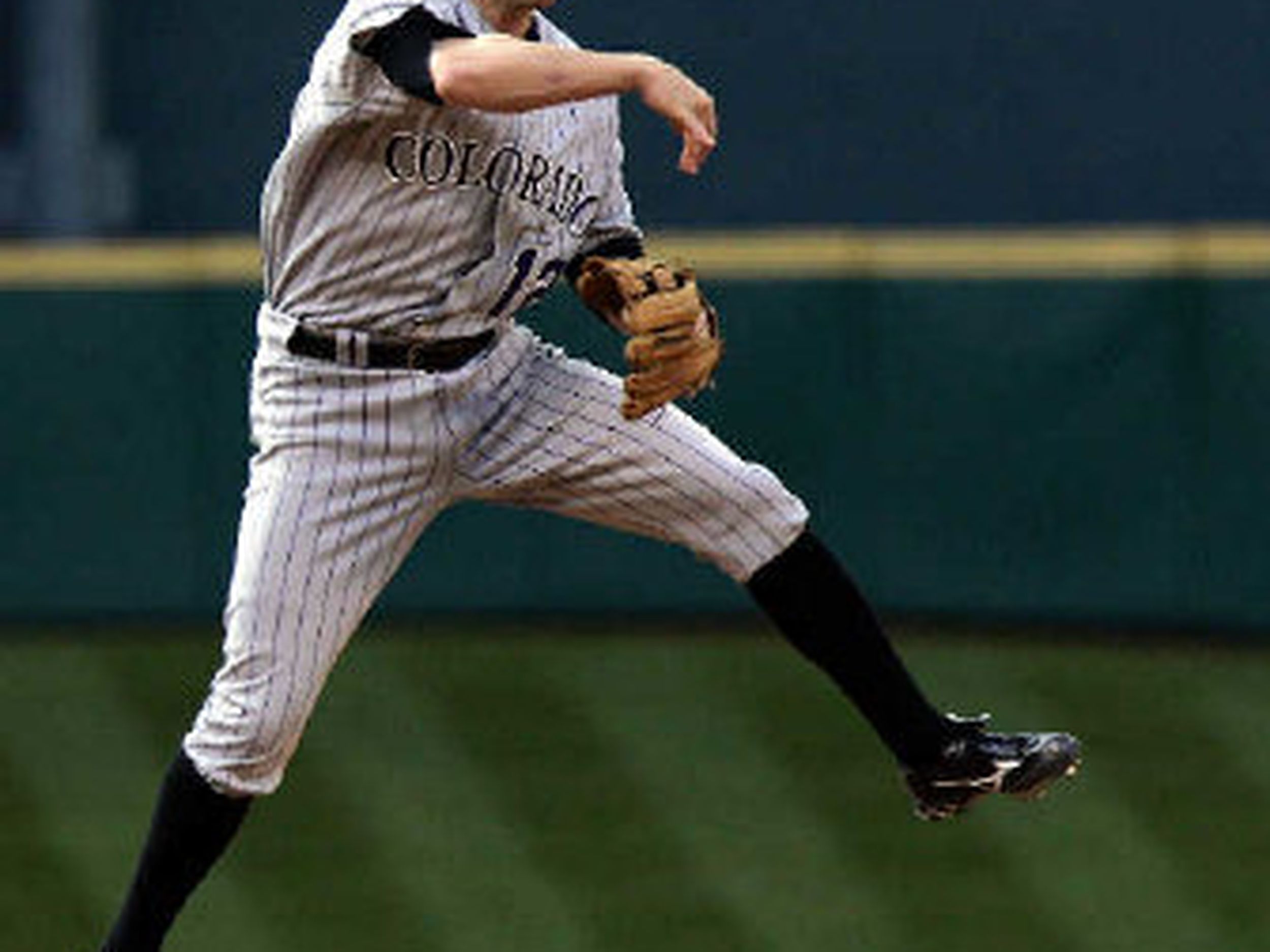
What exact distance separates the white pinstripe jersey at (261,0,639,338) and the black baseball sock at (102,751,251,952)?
653mm

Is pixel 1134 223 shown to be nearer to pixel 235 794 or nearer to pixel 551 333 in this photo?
pixel 551 333

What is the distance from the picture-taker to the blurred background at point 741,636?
5.56 m

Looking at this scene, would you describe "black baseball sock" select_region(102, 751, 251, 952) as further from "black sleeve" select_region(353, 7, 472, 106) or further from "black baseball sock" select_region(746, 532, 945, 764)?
"black sleeve" select_region(353, 7, 472, 106)

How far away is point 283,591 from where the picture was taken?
4602 mm

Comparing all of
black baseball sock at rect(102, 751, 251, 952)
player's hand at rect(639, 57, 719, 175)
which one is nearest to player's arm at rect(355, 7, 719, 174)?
player's hand at rect(639, 57, 719, 175)

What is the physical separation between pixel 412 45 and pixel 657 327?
2.12ft

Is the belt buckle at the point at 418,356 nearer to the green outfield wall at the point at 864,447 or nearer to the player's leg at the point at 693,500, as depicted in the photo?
the player's leg at the point at 693,500

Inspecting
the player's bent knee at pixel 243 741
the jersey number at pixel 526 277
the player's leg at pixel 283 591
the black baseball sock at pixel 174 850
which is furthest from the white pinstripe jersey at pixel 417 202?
the black baseball sock at pixel 174 850

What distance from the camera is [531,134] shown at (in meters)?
4.64

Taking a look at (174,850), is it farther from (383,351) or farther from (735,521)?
(735,521)

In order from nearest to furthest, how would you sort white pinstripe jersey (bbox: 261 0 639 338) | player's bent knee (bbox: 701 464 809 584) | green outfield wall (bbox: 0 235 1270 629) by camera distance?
white pinstripe jersey (bbox: 261 0 639 338) < player's bent knee (bbox: 701 464 809 584) < green outfield wall (bbox: 0 235 1270 629)

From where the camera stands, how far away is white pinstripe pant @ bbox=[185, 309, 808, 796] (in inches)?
182

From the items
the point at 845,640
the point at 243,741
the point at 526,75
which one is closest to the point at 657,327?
the point at 845,640

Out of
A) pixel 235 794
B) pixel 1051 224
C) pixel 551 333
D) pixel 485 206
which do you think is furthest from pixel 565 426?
pixel 1051 224
